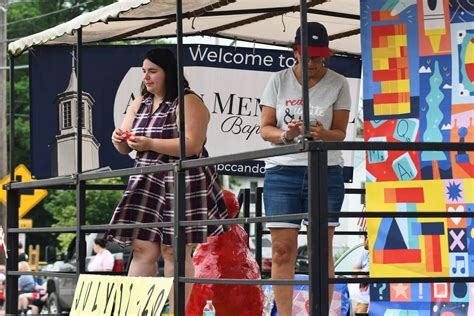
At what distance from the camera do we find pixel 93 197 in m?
48.8

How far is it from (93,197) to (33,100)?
38786 mm

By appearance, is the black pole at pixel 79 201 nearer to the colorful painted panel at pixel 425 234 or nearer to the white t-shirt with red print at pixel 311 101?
the white t-shirt with red print at pixel 311 101

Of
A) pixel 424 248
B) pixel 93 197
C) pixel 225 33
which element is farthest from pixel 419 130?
pixel 93 197

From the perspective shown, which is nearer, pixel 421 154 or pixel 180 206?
pixel 421 154

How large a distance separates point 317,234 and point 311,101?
1645mm

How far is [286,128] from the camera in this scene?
721 centimetres

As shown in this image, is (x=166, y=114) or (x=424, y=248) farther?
(x=166, y=114)

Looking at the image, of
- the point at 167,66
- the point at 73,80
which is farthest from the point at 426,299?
the point at 73,80

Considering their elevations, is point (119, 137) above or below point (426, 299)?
above

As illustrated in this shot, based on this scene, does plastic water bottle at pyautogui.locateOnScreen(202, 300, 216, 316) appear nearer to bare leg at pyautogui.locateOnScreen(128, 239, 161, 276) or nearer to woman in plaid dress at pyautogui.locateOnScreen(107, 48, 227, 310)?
woman in plaid dress at pyautogui.locateOnScreen(107, 48, 227, 310)

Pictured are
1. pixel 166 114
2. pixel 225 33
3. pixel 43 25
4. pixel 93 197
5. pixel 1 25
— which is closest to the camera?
pixel 166 114

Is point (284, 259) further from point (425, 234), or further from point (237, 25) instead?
point (237, 25)

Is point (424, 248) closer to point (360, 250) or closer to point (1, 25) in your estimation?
point (360, 250)

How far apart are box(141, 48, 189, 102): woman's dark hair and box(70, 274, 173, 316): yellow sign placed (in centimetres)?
126
